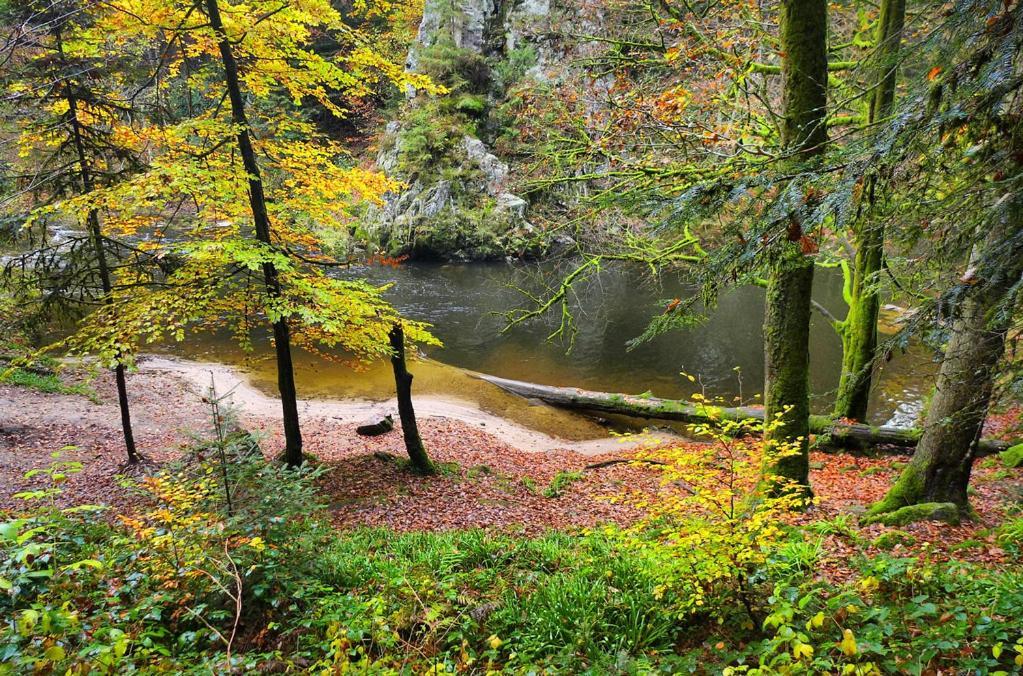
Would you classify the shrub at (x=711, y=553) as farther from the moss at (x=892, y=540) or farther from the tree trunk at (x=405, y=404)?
the tree trunk at (x=405, y=404)

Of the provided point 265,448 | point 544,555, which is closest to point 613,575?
point 544,555

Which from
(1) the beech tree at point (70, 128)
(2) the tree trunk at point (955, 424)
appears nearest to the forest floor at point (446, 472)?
(2) the tree trunk at point (955, 424)

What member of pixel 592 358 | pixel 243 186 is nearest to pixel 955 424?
pixel 243 186

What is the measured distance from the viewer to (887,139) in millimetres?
2877

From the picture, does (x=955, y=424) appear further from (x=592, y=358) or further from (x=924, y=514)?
(x=592, y=358)

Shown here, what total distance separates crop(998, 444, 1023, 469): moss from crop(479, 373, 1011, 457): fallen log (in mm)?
1107

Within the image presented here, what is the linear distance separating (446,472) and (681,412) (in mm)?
6671

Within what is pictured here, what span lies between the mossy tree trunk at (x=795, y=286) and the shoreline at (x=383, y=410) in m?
6.50

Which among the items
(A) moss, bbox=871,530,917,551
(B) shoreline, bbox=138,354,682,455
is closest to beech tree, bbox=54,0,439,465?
(B) shoreline, bbox=138,354,682,455

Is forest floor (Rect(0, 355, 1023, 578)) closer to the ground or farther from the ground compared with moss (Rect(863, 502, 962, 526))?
closer to the ground

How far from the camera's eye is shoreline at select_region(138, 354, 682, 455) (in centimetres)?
1315

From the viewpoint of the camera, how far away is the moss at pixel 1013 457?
7.64 meters

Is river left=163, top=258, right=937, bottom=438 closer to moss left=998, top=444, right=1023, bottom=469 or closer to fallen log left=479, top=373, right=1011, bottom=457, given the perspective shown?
fallen log left=479, top=373, right=1011, bottom=457

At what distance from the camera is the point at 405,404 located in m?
9.33
